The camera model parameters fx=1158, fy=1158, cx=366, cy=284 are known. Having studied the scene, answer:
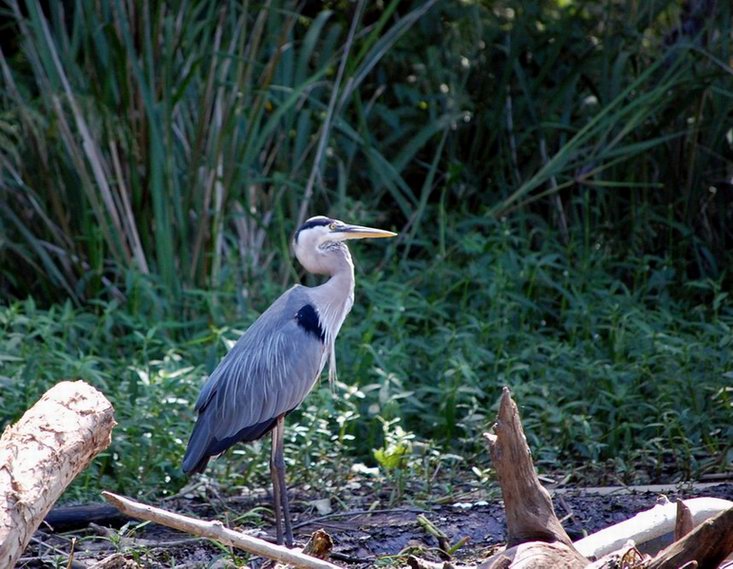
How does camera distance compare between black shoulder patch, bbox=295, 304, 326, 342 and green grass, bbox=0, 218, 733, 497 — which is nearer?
black shoulder patch, bbox=295, 304, 326, 342

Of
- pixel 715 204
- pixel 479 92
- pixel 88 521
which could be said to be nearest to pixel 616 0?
pixel 479 92

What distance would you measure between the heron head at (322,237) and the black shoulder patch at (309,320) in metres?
0.21

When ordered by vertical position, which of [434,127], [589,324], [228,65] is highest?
[228,65]

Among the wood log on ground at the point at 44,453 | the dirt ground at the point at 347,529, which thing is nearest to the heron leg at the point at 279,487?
the dirt ground at the point at 347,529

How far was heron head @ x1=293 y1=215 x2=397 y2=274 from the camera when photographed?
4738 mm

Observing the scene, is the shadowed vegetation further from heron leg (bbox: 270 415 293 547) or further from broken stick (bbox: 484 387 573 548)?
broken stick (bbox: 484 387 573 548)

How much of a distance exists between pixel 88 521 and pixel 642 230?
13.3ft

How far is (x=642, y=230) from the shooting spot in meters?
6.99

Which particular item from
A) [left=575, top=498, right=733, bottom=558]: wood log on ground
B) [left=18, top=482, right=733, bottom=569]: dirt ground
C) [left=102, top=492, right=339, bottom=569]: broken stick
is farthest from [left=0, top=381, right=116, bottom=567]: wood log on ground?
[left=575, top=498, right=733, bottom=558]: wood log on ground

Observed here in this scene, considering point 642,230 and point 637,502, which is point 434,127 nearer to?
point 642,230

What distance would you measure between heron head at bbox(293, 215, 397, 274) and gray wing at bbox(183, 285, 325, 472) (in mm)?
150

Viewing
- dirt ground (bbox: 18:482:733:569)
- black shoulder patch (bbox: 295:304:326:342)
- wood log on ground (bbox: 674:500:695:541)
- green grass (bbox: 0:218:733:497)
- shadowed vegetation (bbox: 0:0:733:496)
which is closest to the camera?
wood log on ground (bbox: 674:500:695:541)

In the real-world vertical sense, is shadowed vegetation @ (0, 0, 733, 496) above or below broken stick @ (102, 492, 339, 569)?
below

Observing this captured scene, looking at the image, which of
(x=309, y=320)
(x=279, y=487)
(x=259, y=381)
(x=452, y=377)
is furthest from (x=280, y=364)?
(x=452, y=377)
